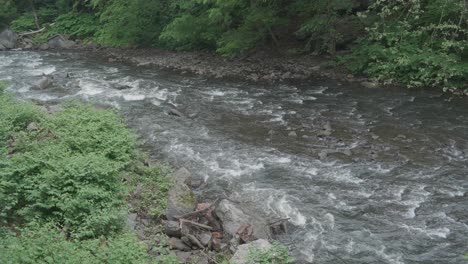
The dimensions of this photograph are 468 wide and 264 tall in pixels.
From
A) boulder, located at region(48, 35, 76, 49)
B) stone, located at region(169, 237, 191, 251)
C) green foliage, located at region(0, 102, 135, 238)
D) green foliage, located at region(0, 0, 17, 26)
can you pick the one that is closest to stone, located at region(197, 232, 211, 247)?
stone, located at region(169, 237, 191, 251)

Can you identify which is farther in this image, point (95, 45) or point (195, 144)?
point (95, 45)

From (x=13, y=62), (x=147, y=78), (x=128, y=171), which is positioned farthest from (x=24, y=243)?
(x=13, y=62)

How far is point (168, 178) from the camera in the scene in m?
11.0

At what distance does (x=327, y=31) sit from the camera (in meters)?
21.4

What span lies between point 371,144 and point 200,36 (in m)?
14.3

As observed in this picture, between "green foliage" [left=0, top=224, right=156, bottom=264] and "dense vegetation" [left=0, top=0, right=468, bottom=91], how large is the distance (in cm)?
1278

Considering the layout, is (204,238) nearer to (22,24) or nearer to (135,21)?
(135,21)

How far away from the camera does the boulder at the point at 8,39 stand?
31406 millimetres

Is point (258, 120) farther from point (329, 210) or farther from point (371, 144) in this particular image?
point (329, 210)

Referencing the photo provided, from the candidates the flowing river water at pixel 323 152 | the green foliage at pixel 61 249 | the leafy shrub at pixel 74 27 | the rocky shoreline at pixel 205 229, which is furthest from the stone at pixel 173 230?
the leafy shrub at pixel 74 27

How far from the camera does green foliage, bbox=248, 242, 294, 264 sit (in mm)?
7671

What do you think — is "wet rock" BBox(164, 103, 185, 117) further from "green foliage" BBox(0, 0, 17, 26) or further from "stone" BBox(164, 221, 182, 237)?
"green foliage" BBox(0, 0, 17, 26)

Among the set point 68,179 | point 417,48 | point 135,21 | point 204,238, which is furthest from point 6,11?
point 204,238

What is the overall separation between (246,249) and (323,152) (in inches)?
217
